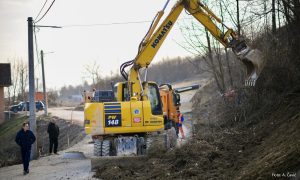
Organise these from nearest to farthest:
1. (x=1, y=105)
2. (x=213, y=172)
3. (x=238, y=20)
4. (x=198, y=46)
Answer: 1. (x=213, y=172)
2. (x=238, y=20)
3. (x=198, y=46)
4. (x=1, y=105)

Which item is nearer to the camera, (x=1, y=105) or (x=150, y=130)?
(x=150, y=130)

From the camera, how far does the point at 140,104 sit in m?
15.6

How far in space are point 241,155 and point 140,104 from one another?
5234 millimetres

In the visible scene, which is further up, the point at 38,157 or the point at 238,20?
the point at 238,20

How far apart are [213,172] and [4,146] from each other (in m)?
29.6

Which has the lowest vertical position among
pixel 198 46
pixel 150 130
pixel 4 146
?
pixel 4 146

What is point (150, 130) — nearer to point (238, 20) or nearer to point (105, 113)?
point (105, 113)

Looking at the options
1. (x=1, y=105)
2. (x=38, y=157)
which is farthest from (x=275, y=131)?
(x=1, y=105)

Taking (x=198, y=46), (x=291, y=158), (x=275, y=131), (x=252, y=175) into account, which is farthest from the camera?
(x=198, y=46)

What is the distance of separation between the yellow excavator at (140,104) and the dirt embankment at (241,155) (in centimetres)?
136

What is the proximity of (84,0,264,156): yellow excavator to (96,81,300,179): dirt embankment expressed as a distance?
136cm

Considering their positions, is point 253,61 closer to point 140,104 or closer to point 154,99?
point 140,104

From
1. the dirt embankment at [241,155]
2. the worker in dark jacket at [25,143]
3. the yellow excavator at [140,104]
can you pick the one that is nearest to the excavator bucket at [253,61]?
the yellow excavator at [140,104]

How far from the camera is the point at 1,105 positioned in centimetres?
5366
